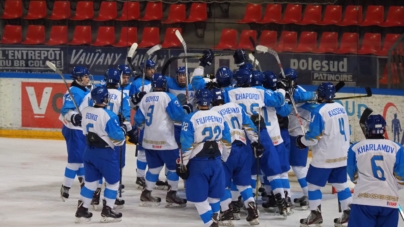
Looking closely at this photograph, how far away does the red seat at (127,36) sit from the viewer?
44.0 feet

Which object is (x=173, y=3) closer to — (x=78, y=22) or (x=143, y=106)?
(x=78, y=22)

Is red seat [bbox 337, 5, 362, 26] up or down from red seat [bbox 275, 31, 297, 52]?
up

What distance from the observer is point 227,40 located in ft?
42.6

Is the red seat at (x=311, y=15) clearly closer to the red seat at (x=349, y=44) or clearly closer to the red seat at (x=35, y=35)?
the red seat at (x=349, y=44)

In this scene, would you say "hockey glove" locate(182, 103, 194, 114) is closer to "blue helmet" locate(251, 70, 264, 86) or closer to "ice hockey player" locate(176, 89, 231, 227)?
"blue helmet" locate(251, 70, 264, 86)

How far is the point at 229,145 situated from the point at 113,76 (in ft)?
5.75

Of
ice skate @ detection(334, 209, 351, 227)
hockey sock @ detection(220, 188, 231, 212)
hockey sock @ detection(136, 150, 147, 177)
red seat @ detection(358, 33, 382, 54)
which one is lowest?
ice skate @ detection(334, 209, 351, 227)

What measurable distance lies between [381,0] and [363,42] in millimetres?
1023

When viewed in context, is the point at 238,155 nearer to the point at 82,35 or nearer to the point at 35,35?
the point at 82,35

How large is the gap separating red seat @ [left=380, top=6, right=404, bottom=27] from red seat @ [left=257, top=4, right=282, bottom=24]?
1.48 metres

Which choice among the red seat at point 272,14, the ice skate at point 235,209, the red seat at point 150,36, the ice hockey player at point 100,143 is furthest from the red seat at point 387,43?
the ice hockey player at point 100,143

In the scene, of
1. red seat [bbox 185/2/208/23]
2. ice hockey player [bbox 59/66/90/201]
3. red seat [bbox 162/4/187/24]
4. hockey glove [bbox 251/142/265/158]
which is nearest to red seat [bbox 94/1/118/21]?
red seat [bbox 162/4/187/24]

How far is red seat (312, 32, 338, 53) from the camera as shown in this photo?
12.4m

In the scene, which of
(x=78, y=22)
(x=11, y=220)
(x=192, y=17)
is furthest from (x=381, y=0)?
(x=11, y=220)
